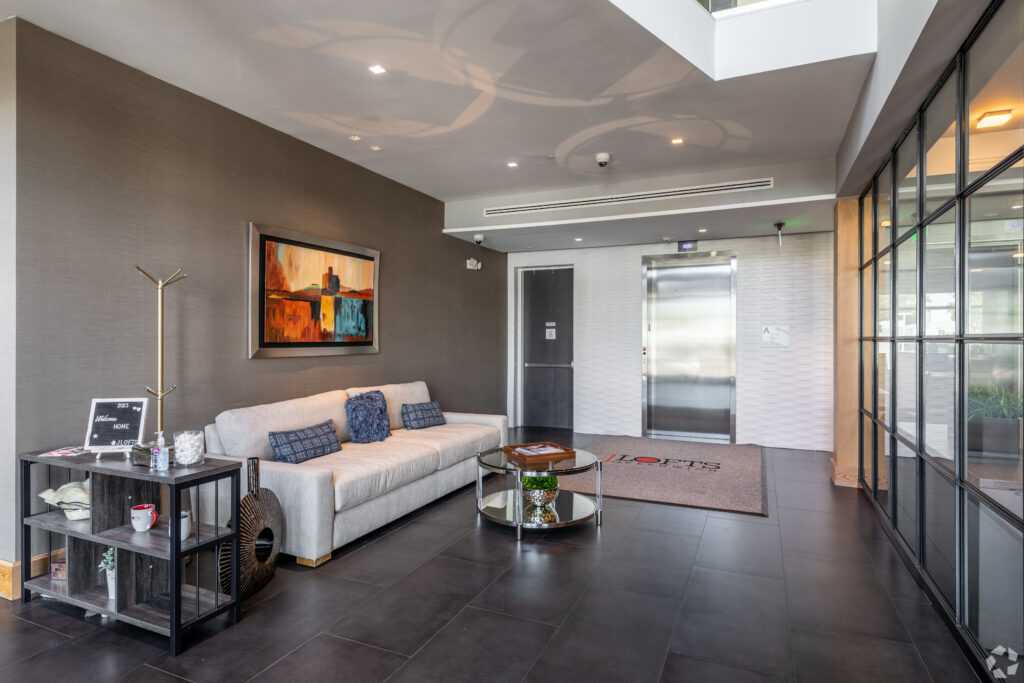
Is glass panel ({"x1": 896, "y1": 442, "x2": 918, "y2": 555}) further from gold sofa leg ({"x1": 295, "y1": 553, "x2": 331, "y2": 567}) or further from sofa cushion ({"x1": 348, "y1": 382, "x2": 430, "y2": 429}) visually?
sofa cushion ({"x1": 348, "y1": 382, "x2": 430, "y2": 429})

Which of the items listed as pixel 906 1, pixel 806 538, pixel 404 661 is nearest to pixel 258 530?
pixel 404 661

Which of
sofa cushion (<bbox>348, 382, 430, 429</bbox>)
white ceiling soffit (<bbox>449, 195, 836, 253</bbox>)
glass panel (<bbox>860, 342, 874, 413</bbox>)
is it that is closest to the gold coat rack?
sofa cushion (<bbox>348, 382, 430, 429</bbox>)

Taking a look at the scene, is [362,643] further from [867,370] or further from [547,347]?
[547,347]

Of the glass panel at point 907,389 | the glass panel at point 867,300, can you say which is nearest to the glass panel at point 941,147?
the glass panel at point 907,389

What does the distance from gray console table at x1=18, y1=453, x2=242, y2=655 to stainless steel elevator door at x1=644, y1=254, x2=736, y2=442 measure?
5687mm

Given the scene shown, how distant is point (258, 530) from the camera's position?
2979 mm

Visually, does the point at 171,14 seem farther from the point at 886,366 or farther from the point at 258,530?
the point at 886,366

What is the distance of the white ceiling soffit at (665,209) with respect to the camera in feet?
16.5

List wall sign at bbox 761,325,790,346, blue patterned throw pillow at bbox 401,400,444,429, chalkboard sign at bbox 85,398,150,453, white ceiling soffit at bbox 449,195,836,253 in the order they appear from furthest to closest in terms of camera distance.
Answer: wall sign at bbox 761,325,790,346
white ceiling soffit at bbox 449,195,836,253
blue patterned throw pillow at bbox 401,400,444,429
chalkboard sign at bbox 85,398,150,453

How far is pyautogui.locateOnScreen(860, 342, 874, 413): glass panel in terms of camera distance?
A: 439 cm

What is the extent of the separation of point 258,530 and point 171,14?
258cm

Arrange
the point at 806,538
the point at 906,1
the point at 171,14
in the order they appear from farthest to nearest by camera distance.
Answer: the point at 806,538, the point at 171,14, the point at 906,1

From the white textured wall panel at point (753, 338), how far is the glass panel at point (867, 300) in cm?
190

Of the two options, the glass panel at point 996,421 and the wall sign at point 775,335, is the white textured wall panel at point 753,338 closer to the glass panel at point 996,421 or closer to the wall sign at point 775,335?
the wall sign at point 775,335
